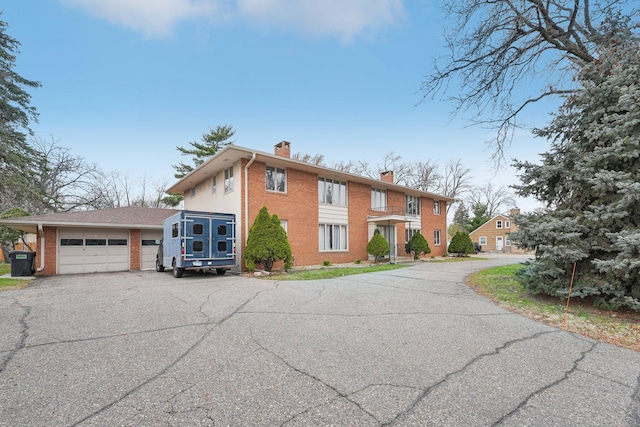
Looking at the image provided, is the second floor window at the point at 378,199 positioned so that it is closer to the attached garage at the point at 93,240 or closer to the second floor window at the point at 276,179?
the second floor window at the point at 276,179

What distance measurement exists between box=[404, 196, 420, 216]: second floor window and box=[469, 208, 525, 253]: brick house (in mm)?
25057

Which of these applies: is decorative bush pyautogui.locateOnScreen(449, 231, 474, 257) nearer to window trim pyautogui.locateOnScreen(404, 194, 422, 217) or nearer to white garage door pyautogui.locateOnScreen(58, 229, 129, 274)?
window trim pyautogui.locateOnScreen(404, 194, 422, 217)

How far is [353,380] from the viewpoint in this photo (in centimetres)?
305

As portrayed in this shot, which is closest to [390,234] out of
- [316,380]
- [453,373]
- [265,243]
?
[265,243]

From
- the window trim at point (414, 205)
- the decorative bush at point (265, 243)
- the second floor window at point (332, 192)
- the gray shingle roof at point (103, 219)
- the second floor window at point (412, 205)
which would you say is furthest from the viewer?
the second floor window at point (412, 205)

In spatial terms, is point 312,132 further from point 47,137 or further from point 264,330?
point 47,137

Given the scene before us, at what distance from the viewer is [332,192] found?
58.9 ft

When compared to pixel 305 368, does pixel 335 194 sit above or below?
above

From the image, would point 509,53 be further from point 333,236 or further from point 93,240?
point 93,240

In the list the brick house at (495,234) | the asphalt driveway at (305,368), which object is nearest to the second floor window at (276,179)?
the asphalt driveway at (305,368)

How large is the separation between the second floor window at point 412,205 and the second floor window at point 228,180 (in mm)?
13658

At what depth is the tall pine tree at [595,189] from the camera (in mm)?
5730

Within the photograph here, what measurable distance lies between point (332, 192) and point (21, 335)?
14677 millimetres

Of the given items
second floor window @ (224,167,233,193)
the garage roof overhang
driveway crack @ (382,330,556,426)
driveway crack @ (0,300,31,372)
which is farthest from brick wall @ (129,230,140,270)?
driveway crack @ (382,330,556,426)
